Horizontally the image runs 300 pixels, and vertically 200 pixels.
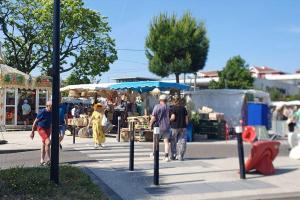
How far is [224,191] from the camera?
888 cm

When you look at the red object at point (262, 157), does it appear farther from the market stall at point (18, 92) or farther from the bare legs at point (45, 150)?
the market stall at point (18, 92)

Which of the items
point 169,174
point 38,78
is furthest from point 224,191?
point 38,78

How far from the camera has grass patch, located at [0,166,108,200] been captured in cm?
776

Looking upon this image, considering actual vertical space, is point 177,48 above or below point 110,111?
above

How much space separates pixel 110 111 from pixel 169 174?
1455 centimetres

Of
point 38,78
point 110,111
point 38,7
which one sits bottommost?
point 110,111

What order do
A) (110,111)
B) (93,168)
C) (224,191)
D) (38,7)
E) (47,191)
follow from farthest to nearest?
(38,7)
(110,111)
(93,168)
(224,191)
(47,191)

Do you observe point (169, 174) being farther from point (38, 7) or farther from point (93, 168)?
point (38, 7)

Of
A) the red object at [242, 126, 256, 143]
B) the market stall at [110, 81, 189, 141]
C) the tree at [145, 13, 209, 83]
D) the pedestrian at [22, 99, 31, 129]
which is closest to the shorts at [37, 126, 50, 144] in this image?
the red object at [242, 126, 256, 143]

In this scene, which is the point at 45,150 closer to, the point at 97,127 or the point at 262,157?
the point at 97,127

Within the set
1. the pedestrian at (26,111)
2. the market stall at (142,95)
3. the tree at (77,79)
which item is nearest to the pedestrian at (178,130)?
the market stall at (142,95)

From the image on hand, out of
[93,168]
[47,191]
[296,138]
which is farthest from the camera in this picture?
[296,138]

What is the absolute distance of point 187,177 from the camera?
33.6ft

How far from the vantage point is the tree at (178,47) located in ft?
107
